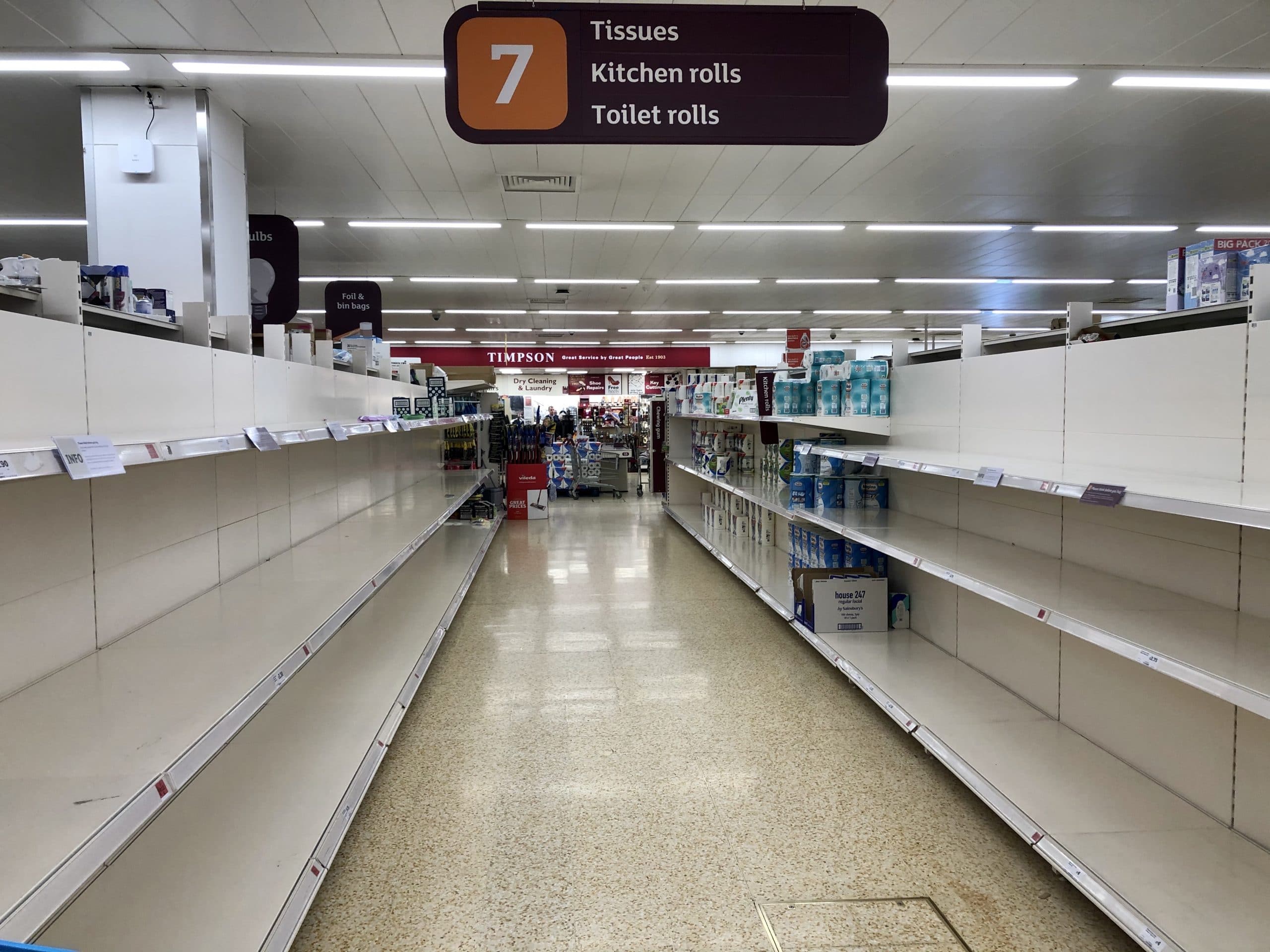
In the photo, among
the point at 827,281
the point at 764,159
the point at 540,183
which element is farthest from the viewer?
the point at 827,281

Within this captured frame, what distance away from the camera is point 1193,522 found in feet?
7.84

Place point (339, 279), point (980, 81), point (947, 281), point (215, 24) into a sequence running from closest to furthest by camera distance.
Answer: point (215, 24)
point (980, 81)
point (339, 279)
point (947, 281)

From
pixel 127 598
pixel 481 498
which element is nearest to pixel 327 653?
pixel 127 598

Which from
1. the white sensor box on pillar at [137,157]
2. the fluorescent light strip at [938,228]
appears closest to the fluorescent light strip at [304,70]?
the white sensor box on pillar at [137,157]

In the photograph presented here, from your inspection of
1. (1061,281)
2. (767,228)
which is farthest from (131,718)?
(1061,281)

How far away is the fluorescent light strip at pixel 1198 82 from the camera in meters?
4.48

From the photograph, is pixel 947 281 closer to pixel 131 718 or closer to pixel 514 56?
pixel 514 56

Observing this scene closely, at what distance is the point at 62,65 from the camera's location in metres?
4.13

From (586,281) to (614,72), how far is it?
8532 millimetres

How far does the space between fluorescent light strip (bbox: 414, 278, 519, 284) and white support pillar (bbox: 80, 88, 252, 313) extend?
6112 millimetres

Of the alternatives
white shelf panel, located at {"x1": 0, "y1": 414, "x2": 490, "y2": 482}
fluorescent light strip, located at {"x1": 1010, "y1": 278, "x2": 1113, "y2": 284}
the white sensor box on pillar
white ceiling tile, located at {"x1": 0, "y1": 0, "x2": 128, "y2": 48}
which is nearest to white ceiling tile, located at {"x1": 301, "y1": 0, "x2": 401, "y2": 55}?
white ceiling tile, located at {"x1": 0, "y1": 0, "x2": 128, "y2": 48}

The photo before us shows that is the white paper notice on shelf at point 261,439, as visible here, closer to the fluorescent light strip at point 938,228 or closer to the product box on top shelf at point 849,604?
the product box on top shelf at point 849,604

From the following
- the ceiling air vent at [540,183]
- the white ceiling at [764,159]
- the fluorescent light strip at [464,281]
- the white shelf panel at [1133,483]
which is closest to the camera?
the white shelf panel at [1133,483]

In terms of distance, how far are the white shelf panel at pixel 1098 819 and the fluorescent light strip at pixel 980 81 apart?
3445 millimetres
